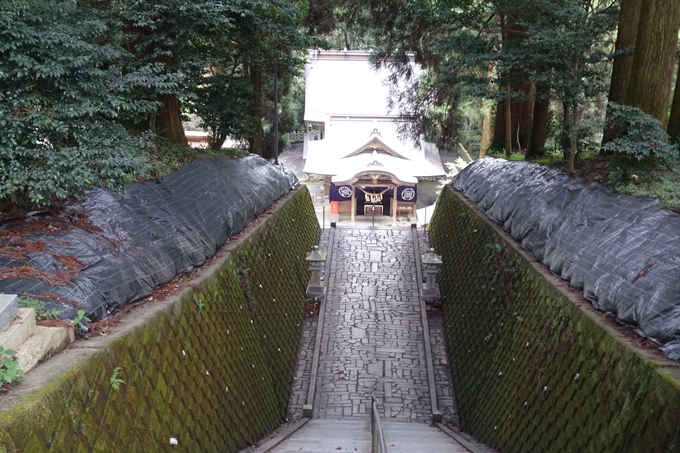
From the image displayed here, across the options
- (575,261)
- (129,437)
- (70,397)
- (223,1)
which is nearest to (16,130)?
→ (70,397)

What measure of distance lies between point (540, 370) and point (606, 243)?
1.59m

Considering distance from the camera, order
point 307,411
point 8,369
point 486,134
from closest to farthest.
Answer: point 8,369
point 307,411
point 486,134

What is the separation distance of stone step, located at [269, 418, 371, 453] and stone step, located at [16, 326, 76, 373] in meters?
3.21

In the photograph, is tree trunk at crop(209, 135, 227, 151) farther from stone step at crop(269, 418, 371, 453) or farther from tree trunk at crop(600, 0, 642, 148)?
tree trunk at crop(600, 0, 642, 148)

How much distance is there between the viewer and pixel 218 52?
10789mm

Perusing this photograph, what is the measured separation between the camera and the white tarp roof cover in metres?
18.0

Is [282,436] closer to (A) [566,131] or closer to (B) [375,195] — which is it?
(A) [566,131]

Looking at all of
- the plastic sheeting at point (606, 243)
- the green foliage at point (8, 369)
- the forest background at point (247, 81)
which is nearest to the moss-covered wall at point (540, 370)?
the plastic sheeting at point (606, 243)

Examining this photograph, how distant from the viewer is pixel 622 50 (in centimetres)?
824

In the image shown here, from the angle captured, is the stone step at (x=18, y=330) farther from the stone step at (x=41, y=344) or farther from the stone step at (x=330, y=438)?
the stone step at (x=330, y=438)

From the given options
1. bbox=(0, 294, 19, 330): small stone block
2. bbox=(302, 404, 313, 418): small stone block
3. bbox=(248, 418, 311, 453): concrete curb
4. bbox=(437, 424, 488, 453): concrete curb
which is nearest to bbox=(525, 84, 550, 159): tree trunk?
bbox=(437, 424, 488, 453): concrete curb

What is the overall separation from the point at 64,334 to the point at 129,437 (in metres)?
0.94

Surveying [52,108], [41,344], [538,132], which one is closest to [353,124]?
[538,132]

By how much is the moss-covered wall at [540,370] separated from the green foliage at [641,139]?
2.03 metres
